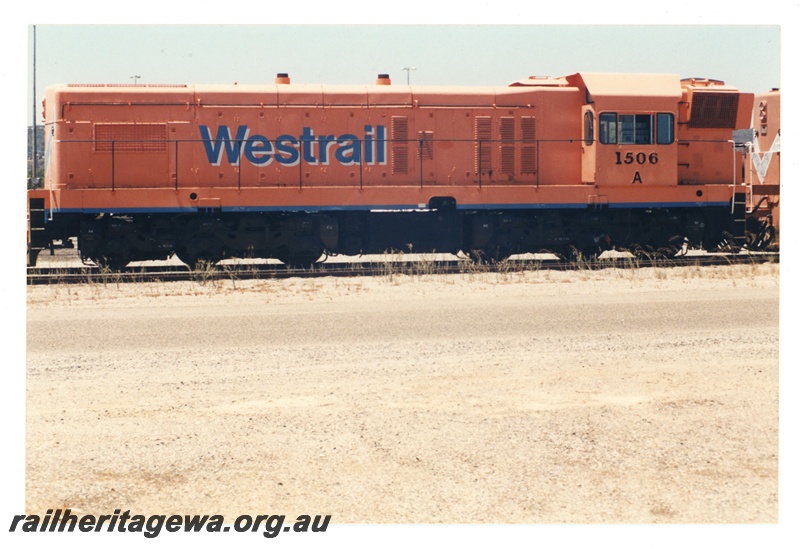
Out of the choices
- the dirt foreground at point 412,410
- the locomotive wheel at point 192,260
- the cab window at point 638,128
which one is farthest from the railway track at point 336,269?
the dirt foreground at point 412,410

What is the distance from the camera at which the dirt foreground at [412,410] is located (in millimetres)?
6523

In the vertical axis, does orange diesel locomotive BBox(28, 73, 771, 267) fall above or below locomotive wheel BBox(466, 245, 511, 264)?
above

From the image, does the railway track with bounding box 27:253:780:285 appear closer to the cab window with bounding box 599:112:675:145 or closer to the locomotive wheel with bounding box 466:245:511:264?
the locomotive wheel with bounding box 466:245:511:264

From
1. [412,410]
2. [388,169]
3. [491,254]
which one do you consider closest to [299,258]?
[388,169]

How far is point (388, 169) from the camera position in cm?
1897

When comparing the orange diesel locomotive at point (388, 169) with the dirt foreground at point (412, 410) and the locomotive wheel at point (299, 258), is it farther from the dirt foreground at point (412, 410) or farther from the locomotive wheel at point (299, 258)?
the dirt foreground at point (412, 410)

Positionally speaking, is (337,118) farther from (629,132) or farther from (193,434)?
(193,434)

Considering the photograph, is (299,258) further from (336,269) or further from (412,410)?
(412,410)

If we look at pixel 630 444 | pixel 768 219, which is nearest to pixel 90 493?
pixel 630 444

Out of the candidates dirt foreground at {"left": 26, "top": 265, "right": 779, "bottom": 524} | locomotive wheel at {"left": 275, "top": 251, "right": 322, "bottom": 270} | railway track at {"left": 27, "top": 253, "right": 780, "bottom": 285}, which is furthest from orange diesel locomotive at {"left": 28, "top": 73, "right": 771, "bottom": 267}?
dirt foreground at {"left": 26, "top": 265, "right": 779, "bottom": 524}

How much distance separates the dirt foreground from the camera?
6.52 m

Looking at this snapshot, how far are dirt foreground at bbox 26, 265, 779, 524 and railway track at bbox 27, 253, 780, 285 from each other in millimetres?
2624

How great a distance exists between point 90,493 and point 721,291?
37.5 ft

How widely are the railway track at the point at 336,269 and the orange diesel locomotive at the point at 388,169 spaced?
35 centimetres
